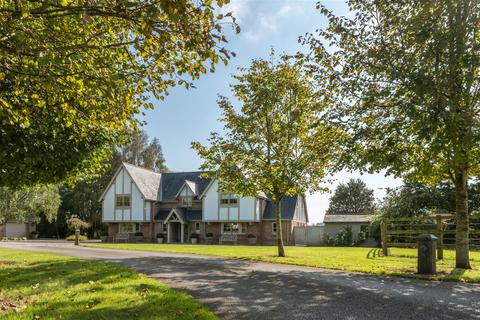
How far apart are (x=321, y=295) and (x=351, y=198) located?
84204 mm

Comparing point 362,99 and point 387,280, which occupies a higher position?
point 362,99

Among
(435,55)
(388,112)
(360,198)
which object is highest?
(435,55)

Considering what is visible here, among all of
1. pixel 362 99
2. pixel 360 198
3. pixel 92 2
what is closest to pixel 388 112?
pixel 362 99

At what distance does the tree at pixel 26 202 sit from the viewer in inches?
1747

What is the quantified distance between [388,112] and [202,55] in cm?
941

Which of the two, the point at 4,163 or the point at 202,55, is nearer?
the point at 202,55

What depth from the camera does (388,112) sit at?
44.8ft

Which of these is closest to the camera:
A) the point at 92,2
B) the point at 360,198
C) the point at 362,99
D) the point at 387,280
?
the point at 92,2

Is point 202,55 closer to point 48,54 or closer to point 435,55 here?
point 48,54

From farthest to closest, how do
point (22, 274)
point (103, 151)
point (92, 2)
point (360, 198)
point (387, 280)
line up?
point (360, 198), point (103, 151), point (22, 274), point (387, 280), point (92, 2)

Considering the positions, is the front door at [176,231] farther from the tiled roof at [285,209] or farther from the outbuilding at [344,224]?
the outbuilding at [344,224]

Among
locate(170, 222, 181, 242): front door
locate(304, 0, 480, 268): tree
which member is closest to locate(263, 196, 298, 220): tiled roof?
locate(170, 222, 181, 242): front door

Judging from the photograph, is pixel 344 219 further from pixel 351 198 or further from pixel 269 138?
pixel 351 198

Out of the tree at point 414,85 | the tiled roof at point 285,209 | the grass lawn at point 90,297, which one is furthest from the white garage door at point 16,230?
the tree at point 414,85
